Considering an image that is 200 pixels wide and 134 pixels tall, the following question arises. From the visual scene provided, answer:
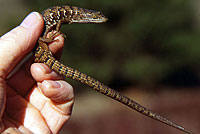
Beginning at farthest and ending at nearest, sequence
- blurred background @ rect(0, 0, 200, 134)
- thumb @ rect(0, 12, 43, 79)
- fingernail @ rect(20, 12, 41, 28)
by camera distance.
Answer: blurred background @ rect(0, 0, 200, 134) < fingernail @ rect(20, 12, 41, 28) < thumb @ rect(0, 12, 43, 79)

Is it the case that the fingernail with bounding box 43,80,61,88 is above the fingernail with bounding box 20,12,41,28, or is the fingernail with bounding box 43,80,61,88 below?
below

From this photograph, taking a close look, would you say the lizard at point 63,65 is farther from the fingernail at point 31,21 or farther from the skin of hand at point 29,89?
the fingernail at point 31,21

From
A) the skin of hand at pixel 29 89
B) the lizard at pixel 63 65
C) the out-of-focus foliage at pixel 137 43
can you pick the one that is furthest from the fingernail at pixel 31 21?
the out-of-focus foliage at pixel 137 43

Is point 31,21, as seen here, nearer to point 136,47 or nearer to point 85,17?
point 85,17

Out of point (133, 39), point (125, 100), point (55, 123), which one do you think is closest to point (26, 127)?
point (55, 123)

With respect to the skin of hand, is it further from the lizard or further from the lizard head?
the lizard head

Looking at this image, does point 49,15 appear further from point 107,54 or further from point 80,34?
point 107,54

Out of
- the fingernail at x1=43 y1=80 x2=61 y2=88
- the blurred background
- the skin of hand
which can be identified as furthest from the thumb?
the blurred background
